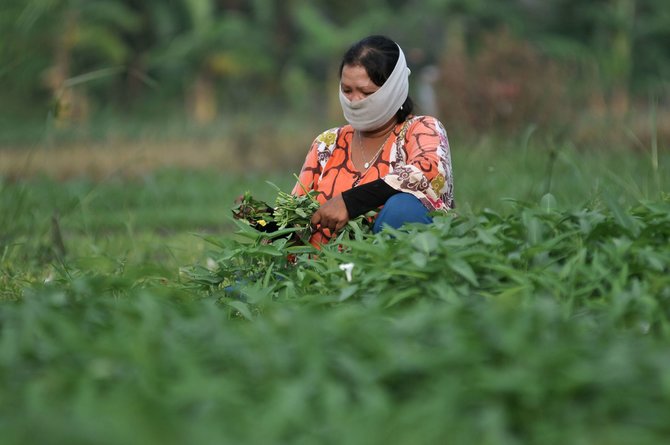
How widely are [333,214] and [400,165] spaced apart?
0.36m

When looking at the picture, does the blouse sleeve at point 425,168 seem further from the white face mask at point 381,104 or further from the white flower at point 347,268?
the white flower at point 347,268

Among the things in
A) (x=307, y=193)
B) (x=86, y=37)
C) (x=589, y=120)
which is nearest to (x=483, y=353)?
(x=307, y=193)

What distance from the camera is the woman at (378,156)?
3600mm

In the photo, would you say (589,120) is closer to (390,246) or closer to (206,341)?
(390,246)

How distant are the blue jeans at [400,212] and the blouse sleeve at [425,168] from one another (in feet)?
0.16

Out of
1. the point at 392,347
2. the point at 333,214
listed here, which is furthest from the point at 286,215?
the point at 392,347

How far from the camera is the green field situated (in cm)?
195

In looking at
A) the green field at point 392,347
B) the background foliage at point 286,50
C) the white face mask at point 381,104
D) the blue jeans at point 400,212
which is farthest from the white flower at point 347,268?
the background foliage at point 286,50

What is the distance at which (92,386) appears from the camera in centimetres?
211

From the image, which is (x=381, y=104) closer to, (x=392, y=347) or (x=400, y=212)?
(x=400, y=212)

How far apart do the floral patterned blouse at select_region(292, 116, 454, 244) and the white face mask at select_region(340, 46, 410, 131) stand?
0.11 metres

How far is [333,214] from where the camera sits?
3.55 meters

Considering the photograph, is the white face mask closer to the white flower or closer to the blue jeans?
the blue jeans

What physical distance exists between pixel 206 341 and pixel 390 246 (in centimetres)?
81
